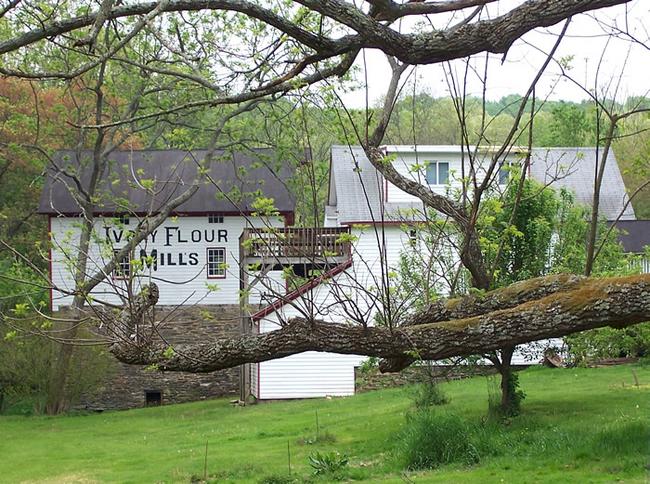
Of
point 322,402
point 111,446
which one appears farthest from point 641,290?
point 322,402

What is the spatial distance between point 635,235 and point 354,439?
19.6 metres

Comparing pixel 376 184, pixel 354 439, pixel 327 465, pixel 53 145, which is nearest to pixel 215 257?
pixel 376 184

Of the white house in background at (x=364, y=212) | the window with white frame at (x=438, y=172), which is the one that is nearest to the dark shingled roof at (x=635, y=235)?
the white house in background at (x=364, y=212)

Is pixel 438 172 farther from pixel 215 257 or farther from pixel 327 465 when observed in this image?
pixel 327 465

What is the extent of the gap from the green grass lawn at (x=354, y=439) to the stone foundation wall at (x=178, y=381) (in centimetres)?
435

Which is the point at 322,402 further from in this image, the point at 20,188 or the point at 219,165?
the point at 20,188

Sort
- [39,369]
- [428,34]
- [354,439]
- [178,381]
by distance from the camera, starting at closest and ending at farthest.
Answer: [428,34] < [354,439] < [39,369] < [178,381]

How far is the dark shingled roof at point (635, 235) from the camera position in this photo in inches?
1281

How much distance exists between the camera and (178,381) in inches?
1291

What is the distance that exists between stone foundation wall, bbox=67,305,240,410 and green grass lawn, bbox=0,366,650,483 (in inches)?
171

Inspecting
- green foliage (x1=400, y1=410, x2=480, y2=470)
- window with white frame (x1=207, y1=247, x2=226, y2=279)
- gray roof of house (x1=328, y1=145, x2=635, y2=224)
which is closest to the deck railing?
green foliage (x1=400, y1=410, x2=480, y2=470)

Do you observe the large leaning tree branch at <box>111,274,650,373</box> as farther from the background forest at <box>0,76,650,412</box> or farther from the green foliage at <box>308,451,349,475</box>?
the background forest at <box>0,76,650,412</box>

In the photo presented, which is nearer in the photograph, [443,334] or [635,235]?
[443,334]

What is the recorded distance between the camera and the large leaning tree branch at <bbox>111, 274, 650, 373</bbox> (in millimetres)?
5309
